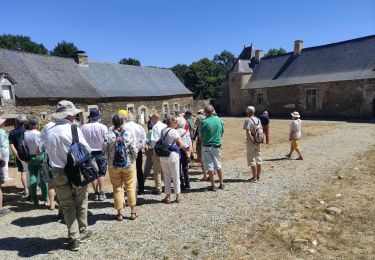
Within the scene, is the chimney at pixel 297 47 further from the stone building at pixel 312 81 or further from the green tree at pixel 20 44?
the green tree at pixel 20 44

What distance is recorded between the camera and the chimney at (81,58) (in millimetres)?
24344

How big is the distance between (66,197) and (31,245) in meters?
0.99

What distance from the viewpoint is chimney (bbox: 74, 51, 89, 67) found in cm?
2434

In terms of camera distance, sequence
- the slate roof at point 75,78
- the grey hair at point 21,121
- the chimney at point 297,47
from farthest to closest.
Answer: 1. the chimney at point 297,47
2. the slate roof at point 75,78
3. the grey hair at point 21,121

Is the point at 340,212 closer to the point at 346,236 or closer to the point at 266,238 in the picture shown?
the point at 346,236

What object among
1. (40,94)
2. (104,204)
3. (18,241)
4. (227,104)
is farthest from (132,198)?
(227,104)

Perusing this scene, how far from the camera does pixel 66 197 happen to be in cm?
420

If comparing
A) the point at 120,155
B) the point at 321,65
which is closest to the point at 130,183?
the point at 120,155

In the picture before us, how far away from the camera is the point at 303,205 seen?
5531mm

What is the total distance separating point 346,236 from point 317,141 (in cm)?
896

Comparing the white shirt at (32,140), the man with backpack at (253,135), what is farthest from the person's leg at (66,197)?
the man with backpack at (253,135)

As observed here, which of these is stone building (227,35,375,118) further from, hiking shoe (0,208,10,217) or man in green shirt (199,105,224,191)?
hiking shoe (0,208,10,217)

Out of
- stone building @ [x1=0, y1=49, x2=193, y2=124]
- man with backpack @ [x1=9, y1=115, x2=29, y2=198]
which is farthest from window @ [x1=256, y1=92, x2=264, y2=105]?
man with backpack @ [x1=9, y1=115, x2=29, y2=198]

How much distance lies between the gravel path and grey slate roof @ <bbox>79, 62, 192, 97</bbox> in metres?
18.3
